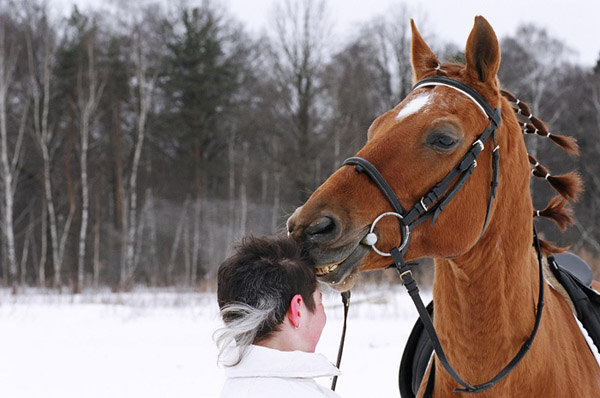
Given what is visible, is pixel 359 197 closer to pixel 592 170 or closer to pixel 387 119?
pixel 387 119

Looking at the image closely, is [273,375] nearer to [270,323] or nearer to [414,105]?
[270,323]

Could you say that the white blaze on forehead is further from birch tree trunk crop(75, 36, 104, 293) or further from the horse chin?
birch tree trunk crop(75, 36, 104, 293)

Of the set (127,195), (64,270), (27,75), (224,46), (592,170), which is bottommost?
(64,270)

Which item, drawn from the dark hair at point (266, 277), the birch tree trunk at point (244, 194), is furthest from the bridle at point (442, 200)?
Result: the birch tree trunk at point (244, 194)

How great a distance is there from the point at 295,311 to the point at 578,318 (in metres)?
1.50

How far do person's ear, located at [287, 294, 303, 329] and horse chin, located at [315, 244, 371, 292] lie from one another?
9.2 inches

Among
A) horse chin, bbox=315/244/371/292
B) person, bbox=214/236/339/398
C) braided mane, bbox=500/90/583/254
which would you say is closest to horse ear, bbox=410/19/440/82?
braided mane, bbox=500/90/583/254

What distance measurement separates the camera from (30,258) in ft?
68.7

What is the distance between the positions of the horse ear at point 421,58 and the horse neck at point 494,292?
450 millimetres

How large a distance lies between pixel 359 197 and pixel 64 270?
20260 mm

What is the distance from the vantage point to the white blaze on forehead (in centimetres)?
195

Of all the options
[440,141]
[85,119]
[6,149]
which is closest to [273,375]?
[440,141]

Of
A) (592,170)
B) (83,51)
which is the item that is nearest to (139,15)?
(83,51)

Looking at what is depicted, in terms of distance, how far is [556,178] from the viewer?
245cm
